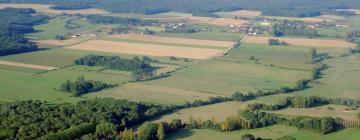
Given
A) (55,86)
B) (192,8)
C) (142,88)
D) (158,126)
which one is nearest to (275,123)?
(158,126)

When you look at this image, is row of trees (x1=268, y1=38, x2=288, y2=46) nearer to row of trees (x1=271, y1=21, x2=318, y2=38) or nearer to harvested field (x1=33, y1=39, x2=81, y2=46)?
row of trees (x1=271, y1=21, x2=318, y2=38)

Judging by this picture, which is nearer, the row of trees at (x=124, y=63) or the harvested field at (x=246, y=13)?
the row of trees at (x=124, y=63)

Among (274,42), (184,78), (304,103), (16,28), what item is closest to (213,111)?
(304,103)

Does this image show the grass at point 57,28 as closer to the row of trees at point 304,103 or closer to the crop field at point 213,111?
the crop field at point 213,111

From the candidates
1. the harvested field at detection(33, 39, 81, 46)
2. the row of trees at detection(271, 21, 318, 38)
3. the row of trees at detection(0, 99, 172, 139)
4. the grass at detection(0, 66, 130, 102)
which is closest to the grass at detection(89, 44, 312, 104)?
the grass at detection(0, 66, 130, 102)

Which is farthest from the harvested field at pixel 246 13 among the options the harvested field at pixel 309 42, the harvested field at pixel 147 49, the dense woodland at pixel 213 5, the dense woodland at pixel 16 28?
the harvested field at pixel 147 49

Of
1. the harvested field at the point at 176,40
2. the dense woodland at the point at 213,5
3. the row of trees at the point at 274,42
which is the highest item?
the dense woodland at the point at 213,5

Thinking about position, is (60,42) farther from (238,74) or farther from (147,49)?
(238,74)
